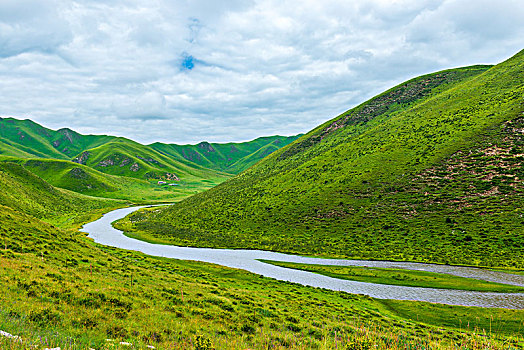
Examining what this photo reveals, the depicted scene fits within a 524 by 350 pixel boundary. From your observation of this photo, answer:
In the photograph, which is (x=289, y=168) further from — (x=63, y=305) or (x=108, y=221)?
(x=63, y=305)

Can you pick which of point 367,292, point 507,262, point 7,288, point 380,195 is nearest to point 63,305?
point 7,288

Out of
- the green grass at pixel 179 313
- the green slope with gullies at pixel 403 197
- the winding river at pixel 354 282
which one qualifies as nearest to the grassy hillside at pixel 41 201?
the green slope with gullies at pixel 403 197

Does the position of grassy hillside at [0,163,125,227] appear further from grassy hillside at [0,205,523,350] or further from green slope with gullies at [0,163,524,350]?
green slope with gullies at [0,163,524,350]

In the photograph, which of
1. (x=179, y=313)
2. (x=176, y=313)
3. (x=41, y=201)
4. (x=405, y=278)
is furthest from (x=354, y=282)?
(x=41, y=201)

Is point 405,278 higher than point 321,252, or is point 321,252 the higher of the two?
point 405,278

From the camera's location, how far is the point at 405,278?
44.1m

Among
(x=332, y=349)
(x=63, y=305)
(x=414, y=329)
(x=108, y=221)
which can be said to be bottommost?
(x=108, y=221)

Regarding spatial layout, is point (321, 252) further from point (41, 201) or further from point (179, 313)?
point (41, 201)

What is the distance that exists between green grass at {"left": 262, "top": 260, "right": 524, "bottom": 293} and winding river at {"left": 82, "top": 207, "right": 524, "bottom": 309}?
4.23 ft

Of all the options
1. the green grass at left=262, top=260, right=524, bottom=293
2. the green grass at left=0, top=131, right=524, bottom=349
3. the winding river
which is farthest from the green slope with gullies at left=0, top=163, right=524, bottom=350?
the green grass at left=262, top=260, right=524, bottom=293

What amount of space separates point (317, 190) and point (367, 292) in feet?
185

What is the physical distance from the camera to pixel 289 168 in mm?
131000

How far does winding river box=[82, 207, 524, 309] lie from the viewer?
35.1 m

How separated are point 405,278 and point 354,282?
861 cm
